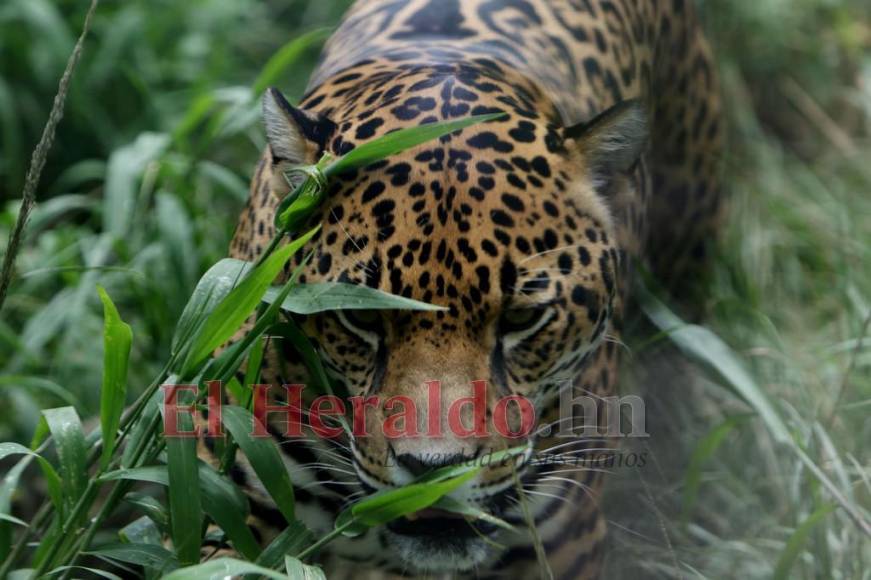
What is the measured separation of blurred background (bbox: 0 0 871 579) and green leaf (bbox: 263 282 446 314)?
33.0 inches

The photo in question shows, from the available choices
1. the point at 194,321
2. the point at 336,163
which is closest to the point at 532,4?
the point at 336,163

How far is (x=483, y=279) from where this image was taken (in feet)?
9.27

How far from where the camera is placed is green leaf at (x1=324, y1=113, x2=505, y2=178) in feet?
9.13

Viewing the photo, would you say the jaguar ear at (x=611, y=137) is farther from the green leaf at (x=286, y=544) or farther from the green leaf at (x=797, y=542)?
the green leaf at (x=286, y=544)

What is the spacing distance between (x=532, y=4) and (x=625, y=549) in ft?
5.80

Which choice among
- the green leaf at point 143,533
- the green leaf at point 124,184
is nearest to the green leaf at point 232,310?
the green leaf at point 143,533

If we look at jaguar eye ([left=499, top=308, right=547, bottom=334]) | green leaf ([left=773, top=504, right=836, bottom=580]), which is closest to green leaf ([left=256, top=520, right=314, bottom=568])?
jaguar eye ([left=499, top=308, right=547, bottom=334])

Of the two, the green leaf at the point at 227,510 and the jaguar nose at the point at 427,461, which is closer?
the jaguar nose at the point at 427,461

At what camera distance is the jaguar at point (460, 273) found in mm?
2822

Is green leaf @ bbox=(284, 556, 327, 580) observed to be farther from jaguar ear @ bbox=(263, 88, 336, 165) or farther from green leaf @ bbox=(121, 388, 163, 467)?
jaguar ear @ bbox=(263, 88, 336, 165)

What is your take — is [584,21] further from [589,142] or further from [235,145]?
[235,145]

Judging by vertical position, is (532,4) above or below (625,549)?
above

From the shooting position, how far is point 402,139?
2.79 m

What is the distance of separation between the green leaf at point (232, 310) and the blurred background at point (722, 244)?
0.78 meters
